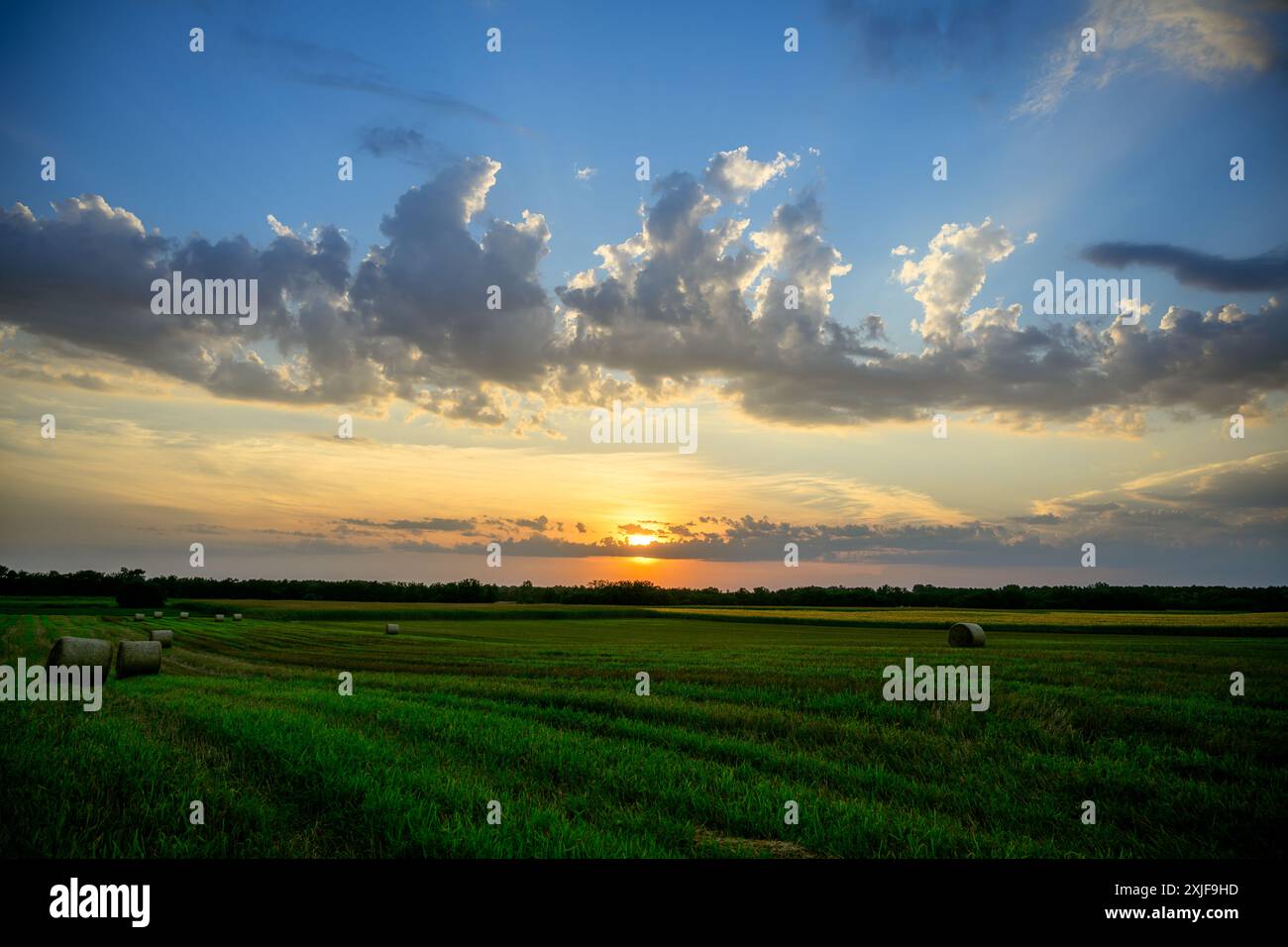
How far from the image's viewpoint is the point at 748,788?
764cm

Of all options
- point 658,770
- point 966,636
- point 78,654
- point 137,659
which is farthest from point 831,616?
point 658,770

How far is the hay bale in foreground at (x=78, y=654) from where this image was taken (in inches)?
879

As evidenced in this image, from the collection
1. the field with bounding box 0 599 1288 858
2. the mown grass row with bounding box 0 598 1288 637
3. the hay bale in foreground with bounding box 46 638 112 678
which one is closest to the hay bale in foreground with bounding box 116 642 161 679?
the hay bale in foreground with bounding box 46 638 112 678

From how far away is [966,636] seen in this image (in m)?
33.8

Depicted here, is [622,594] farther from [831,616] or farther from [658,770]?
[658,770]

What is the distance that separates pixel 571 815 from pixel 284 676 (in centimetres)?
1783

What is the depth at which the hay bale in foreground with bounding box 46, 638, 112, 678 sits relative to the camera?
22328 mm

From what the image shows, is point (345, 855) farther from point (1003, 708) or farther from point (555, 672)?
point (555, 672)

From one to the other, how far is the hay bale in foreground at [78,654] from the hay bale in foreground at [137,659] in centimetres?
56

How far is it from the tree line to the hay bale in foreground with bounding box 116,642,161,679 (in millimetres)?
89021

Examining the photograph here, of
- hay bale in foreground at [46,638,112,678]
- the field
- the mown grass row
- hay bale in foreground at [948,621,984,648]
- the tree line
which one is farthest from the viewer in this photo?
the tree line

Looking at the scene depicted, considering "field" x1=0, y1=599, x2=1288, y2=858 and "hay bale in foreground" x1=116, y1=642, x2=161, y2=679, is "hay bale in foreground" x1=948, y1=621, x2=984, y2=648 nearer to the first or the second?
"field" x1=0, y1=599, x2=1288, y2=858
